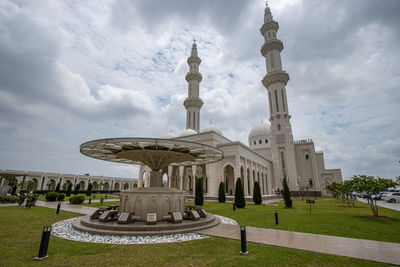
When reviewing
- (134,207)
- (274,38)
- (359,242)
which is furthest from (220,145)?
(274,38)

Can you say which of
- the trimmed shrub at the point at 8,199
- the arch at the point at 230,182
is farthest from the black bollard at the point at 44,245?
the arch at the point at 230,182

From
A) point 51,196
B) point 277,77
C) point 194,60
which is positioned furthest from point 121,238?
point 194,60

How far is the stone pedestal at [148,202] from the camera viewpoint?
35.9ft

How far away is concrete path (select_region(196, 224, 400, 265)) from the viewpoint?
19.6ft

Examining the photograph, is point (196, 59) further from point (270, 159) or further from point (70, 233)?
point (70, 233)

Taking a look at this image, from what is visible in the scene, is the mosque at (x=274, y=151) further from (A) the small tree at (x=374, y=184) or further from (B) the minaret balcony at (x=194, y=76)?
(A) the small tree at (x=374, y=184)

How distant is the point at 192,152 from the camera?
1438cm

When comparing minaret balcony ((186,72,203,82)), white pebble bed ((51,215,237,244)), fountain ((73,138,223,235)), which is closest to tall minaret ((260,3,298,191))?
minaret balcony ((186,72,203,82))

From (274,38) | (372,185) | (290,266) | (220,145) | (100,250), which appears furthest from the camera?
(274,38)

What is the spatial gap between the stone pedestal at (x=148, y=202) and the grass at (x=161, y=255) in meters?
4.01

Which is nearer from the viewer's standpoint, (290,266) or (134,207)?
(290,266)

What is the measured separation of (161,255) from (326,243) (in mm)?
5977

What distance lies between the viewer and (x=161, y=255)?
19.6 ft

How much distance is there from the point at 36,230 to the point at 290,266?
1072 cm
